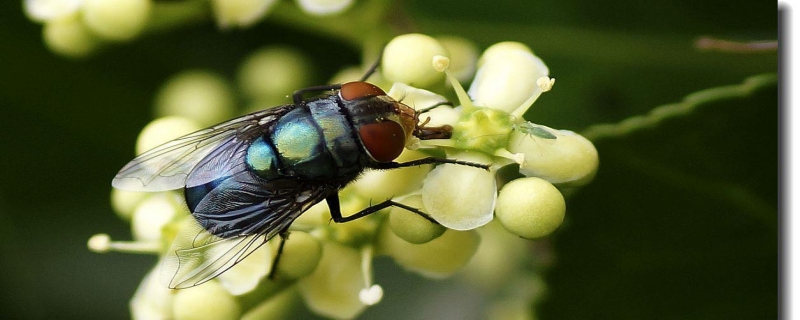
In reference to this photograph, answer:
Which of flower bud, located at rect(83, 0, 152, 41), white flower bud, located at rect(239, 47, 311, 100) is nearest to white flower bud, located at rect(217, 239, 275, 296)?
flower bud, located at rect(83, 0, 152, 41)

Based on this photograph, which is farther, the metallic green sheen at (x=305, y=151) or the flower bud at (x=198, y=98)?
the flower bud at (x=198, y=98)

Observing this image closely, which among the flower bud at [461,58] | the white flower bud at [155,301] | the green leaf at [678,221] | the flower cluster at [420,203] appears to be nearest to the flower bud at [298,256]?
the flower cluster at [420,203]

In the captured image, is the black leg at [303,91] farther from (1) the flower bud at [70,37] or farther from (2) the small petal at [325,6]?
(1) the flower bud at [70,37]

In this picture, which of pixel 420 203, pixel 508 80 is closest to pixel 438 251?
pixel 420 203

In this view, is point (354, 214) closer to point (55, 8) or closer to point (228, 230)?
point (228, 230)

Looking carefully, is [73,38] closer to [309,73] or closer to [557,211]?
[309,73]
